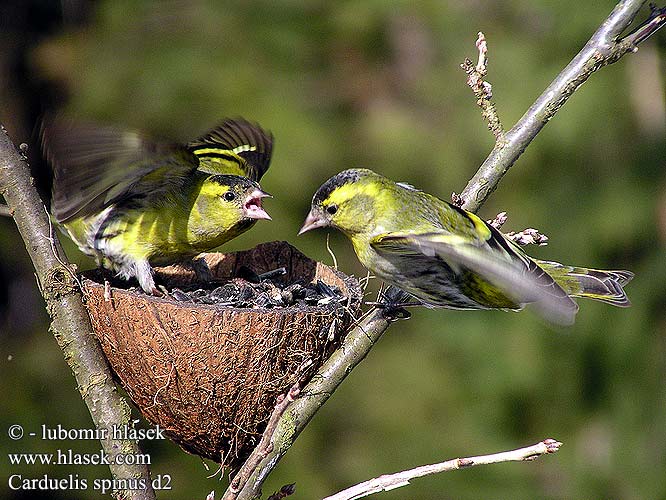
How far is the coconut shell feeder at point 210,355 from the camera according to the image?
2850 mm

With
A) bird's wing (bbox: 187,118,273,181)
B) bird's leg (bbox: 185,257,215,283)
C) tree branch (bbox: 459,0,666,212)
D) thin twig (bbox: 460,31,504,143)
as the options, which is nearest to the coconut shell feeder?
tree branch (bbox: 459,0,666,212)

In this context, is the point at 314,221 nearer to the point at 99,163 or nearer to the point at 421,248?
the point at 421,248

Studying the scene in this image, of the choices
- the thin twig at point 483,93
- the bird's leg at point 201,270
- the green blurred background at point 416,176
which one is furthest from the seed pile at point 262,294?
the green blurred background at point 416,176

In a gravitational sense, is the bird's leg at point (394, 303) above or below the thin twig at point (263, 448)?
above

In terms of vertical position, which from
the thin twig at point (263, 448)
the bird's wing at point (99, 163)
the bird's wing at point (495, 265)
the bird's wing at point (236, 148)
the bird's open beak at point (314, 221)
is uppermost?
the bird's wing at point (236, 148)

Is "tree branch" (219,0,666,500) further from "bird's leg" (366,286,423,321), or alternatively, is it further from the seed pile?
the seed pile

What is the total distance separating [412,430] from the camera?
6207 mm

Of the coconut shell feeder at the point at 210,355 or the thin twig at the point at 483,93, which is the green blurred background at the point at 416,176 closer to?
the thin twig at the point at 483,93

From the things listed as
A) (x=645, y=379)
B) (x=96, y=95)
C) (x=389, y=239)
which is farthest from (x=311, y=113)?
(x=389, y=239)

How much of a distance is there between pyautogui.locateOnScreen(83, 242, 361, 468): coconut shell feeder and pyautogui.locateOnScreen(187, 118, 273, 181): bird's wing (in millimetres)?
1354

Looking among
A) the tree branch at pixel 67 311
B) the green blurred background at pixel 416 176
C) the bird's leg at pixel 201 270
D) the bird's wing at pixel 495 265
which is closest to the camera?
the bird's wing at pixel 495 265

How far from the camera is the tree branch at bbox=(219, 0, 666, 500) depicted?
2.72 meters

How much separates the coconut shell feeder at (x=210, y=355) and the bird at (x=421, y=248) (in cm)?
28

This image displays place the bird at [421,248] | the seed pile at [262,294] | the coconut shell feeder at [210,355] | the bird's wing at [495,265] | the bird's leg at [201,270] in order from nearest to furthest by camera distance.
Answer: the bird's wing at [495,265] → the coconut shell feeder at [210,355] → the bird at [421,248] → the seed pile at [262,294] → the bird's leg at [201,270]
